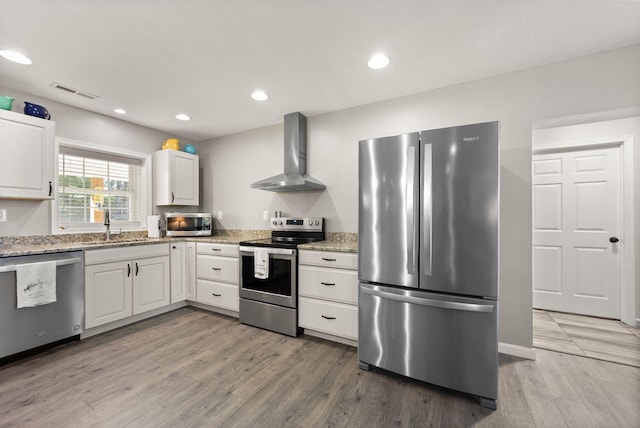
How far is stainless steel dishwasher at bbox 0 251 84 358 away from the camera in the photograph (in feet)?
6.72

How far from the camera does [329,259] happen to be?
2439 mm

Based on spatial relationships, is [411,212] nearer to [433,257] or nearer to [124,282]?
[433,257]

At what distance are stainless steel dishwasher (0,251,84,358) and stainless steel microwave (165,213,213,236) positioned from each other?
1144mm

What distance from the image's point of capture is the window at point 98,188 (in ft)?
9.68

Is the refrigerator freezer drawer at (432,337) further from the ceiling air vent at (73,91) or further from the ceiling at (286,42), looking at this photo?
the ceiling air vent at (73,91)

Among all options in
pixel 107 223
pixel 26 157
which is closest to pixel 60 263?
pixel 107 223

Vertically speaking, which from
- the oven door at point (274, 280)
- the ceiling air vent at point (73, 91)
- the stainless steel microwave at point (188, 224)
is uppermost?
the ceiling air vent at point (73, 91)

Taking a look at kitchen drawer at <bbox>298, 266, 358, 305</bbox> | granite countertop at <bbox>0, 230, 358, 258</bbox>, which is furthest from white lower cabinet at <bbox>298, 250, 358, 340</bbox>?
granite countertop at <bbox>0, 230, 358, 258</bbox>

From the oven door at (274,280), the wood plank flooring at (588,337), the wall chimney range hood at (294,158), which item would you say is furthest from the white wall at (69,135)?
the wood plank flooring at (588,337)

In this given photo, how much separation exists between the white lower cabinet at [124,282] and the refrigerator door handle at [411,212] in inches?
113

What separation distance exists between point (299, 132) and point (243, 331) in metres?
2.35

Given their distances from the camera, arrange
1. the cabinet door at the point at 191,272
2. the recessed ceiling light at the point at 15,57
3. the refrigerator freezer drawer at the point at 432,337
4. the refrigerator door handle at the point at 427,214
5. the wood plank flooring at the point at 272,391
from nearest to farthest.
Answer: the wood plank flooring at the point at 272,391 < the refrigerator freezer drawer at the point at 432,337 < the refrigerator door handle at the point at 427,214 < the recessed ceiling light at the point at 15,57 < the cabinet door at the point at 191,272

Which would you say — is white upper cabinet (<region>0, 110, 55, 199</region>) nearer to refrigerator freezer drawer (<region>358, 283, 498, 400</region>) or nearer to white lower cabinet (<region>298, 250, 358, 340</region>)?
white lower cabinet (<region>298, 250, 358, 340</region>)

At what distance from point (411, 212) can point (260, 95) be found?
1.96m
